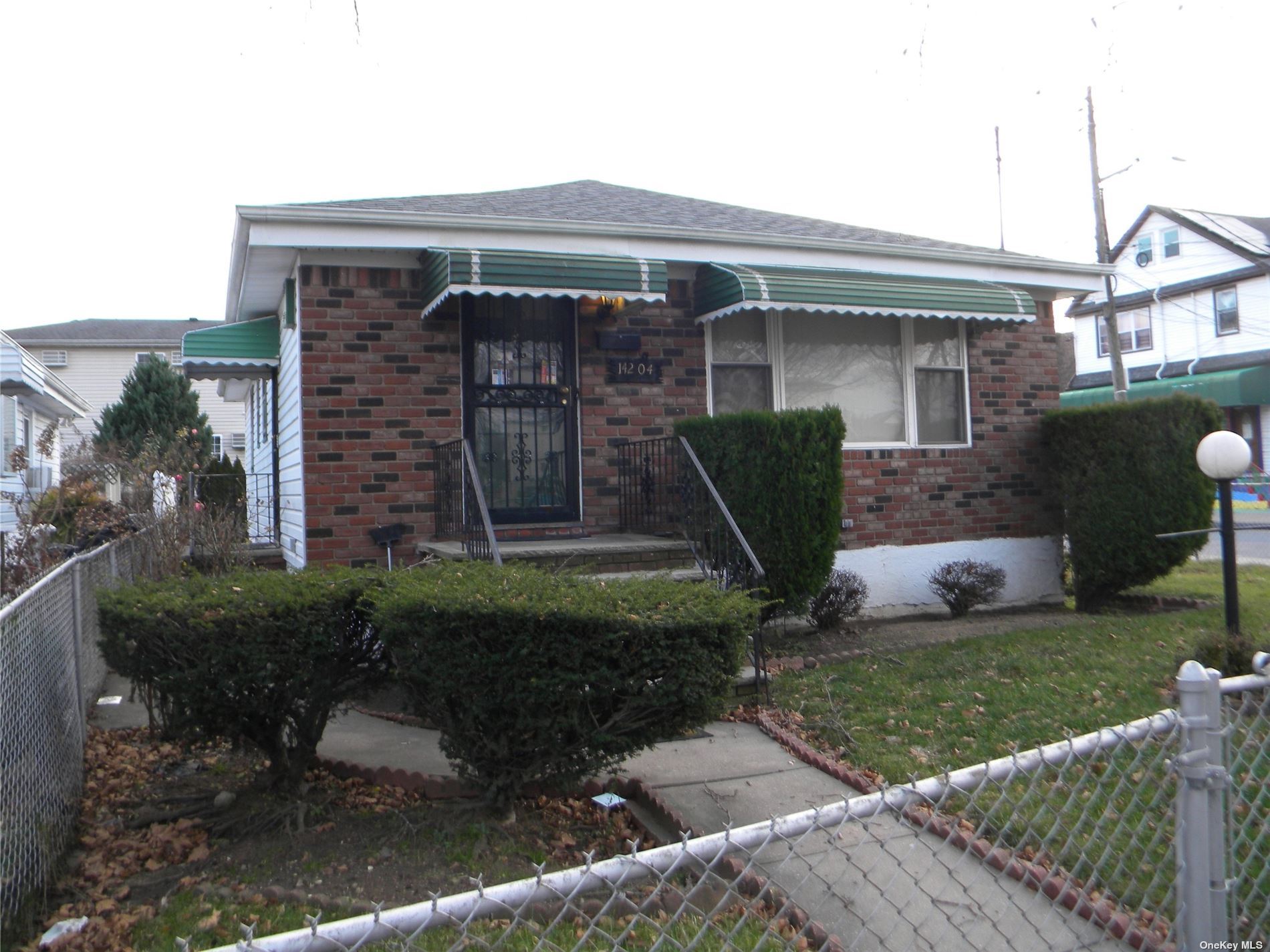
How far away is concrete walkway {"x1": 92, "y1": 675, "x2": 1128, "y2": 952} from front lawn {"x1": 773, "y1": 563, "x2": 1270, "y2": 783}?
445mm

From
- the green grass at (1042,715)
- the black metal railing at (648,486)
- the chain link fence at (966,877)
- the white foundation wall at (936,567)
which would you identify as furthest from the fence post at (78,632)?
the white foundation wall at (936,567)

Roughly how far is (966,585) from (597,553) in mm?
3676

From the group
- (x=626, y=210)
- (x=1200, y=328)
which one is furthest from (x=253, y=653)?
(x=1200, y=328)

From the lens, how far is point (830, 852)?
11.9ft

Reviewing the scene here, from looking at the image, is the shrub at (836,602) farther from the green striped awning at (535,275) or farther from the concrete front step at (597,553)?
the green striped awning at (535,275)

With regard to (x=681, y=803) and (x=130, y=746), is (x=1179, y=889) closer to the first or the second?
(x=681, y=803)

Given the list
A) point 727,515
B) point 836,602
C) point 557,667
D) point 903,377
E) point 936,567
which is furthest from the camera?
point 903,377

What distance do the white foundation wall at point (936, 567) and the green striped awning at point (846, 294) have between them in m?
2.11

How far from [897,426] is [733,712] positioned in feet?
14.8

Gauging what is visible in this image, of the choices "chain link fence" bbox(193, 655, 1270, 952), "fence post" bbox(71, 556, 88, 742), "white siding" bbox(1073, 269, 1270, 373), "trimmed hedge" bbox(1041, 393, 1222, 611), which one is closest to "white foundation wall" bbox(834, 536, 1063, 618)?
"trimmed hedge" bbox(1041, 393, 1222, 611)

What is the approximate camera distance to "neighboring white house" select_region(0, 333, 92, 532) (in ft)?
50.3

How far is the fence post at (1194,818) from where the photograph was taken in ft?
6.50

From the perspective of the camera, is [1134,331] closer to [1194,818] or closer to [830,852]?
[830,852]

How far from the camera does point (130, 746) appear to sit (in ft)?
18.7
